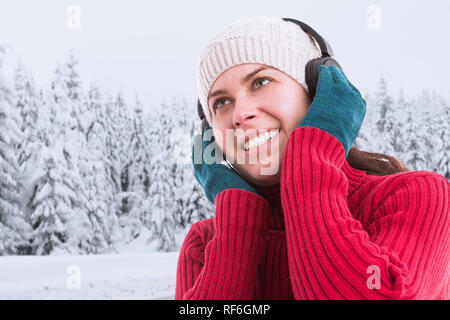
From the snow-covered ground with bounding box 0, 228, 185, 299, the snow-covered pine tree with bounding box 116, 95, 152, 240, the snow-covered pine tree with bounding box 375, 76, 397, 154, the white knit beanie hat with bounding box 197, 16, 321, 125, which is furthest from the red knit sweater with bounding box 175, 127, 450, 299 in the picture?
the snow-covered pine tree with bounding box 116, 95, 152, 240

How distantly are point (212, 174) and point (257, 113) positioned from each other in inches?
13.6

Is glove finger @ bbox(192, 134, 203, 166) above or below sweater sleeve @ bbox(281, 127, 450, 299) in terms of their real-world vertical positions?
above

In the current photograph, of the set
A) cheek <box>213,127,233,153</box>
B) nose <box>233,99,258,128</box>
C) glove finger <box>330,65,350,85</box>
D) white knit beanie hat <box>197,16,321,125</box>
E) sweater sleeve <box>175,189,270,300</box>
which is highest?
white knit beanie hat <box>197,16,321,125</box>

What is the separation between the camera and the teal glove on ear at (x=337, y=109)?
1329mm

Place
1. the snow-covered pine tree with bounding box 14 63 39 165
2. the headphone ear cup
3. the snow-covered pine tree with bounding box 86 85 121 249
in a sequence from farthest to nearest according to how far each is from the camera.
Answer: the snow-covered pine tree with bounding box 86 85 121 249 < the snow-covered pine tree with bounding box 14 63 39 165 < the headphone ear cup

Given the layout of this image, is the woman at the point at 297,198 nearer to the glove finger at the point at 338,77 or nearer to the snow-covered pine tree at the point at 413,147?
the glove finger at the point at 338,77

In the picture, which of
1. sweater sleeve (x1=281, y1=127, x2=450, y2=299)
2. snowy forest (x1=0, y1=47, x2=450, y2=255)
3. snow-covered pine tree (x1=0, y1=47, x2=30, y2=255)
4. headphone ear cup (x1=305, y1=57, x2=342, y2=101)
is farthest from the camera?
snowy forest (x1=0, y1=47, x2=450, y2=255)

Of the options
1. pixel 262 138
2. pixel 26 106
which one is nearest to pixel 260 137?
pixel 262 138

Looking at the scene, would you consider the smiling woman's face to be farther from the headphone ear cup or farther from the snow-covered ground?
the snow-covered ground

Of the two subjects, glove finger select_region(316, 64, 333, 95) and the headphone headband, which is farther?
the headphone headband

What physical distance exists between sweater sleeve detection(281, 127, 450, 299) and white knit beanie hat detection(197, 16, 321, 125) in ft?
1.29

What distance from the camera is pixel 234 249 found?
51.1 inches

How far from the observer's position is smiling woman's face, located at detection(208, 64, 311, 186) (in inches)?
56.8
